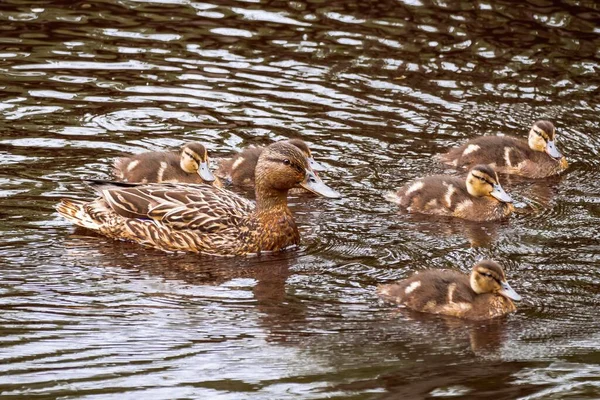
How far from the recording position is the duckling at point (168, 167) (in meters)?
8.09

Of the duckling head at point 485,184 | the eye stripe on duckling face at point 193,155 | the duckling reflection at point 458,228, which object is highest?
the eye stripe on duckling face at point 193,155

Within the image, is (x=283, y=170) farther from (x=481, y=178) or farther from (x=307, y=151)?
(x=481, y=178)

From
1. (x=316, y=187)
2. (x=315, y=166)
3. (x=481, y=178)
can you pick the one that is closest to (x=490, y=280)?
(x=316, y=187)

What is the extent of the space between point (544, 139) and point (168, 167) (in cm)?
242

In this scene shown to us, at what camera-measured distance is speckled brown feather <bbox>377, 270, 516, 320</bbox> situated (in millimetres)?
6242

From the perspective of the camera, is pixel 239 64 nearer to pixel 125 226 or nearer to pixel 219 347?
pixel 125 226

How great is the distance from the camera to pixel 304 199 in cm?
816

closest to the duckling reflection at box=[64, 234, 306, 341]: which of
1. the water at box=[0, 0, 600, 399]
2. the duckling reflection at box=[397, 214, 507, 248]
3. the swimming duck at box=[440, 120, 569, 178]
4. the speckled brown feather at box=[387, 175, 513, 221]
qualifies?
the water at box=[0, 0, 600, 399]

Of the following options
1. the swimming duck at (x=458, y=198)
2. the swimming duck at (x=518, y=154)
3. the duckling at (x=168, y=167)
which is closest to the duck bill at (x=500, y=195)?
the swimming duck at (x=458, y=198)

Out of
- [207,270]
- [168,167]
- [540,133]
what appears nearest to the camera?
[207,270]

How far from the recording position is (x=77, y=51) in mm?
10016

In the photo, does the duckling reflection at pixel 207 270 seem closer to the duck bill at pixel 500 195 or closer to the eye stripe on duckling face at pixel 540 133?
the duck bill at pixel 500 195

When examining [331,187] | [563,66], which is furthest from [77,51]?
[563,66]

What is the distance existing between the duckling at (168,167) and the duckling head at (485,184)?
1.55 metres
